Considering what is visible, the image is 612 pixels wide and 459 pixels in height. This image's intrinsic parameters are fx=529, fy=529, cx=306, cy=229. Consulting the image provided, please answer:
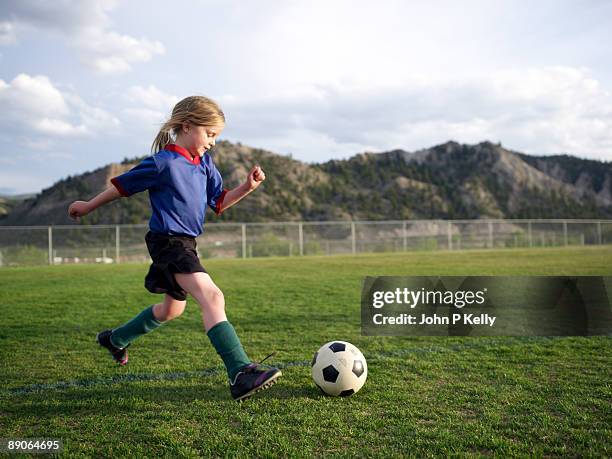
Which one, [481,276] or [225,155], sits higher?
[225,155]

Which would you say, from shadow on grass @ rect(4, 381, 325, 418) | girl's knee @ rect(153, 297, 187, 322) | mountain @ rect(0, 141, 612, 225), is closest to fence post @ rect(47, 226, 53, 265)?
girl's knee @ rect(153, 297, 187, 322)

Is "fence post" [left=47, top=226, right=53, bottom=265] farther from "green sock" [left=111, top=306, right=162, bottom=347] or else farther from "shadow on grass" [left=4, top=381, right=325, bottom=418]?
"shadow on grass" [left=4, top=381, right=325, bottom=418]

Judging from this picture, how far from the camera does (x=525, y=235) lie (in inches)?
1286

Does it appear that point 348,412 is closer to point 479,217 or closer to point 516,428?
point 516,428

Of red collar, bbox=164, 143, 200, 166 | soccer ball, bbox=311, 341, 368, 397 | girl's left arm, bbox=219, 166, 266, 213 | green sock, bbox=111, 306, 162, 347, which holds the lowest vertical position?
soccer ball, bbox=311, 341, 368, 397

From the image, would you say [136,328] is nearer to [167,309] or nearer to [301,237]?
[167,309]

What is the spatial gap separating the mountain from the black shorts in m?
47.6

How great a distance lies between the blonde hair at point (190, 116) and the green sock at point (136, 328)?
1.23m

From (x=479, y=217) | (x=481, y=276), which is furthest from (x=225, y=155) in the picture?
(x=481, y=276)

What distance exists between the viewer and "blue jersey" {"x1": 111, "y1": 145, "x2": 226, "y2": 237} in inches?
133

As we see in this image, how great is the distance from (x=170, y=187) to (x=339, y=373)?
160 cm

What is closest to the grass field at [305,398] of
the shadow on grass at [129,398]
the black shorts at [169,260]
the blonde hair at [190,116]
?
the shadow on grass at [129,398]

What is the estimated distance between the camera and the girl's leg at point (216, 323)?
3.18 meters

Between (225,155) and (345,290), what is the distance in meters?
60.8
